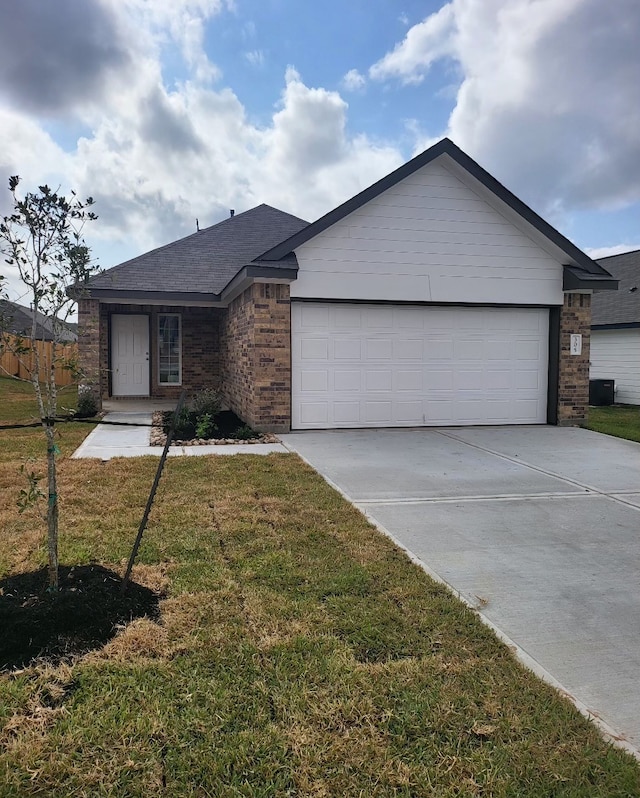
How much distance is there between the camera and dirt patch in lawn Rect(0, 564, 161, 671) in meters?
2.87

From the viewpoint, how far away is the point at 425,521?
16.9 feet

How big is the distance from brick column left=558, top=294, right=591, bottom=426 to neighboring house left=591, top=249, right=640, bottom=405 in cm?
611

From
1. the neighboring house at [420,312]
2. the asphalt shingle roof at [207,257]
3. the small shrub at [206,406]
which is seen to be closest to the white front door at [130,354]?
the asphalt shingle roof at [207,257]

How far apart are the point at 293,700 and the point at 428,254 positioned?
8949 millimetres

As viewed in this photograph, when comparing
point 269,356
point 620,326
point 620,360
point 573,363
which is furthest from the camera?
point 620,360

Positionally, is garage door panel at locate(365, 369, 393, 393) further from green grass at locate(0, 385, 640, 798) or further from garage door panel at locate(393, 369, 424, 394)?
green grass at locate(0, 385, 640, 798)

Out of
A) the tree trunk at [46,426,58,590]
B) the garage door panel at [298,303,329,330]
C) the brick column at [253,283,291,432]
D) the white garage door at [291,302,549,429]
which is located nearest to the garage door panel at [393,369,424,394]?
the white garage door at [291,302,549,429]

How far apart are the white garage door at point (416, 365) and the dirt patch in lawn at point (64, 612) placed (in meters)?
6.74

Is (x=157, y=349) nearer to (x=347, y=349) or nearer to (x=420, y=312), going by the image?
(x=347, y=349)

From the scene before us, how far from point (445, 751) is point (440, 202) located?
31.3ft

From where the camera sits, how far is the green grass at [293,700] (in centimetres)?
207

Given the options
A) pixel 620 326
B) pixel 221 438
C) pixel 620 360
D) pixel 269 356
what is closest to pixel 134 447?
pixel 221 438

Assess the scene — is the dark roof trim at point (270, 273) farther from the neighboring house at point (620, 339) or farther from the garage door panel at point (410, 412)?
the neighboring house at point (620, 339)

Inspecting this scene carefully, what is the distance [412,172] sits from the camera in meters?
10.0
